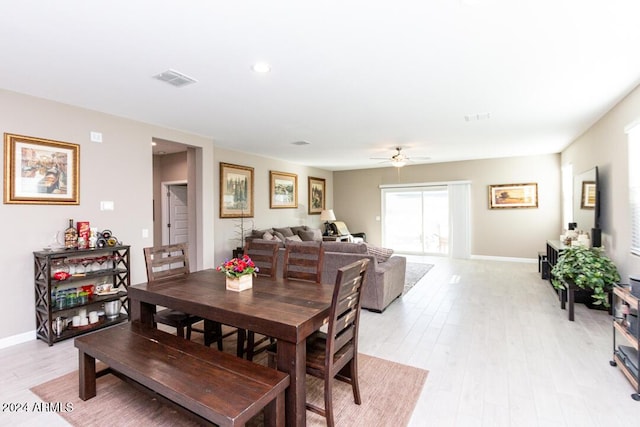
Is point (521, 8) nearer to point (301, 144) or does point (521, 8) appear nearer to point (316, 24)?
point (316, 24)

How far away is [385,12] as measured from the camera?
199 centimetres

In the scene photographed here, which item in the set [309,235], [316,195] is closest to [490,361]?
[309,235]

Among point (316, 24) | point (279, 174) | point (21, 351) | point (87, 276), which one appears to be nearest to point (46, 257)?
point (87, 276)

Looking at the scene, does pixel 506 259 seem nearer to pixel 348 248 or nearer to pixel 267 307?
pixel 348 248

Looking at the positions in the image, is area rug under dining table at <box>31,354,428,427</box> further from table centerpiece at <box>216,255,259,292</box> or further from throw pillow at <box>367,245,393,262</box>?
throw pillow at <box>367,245,393,262</box>

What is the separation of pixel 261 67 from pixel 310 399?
108 inches

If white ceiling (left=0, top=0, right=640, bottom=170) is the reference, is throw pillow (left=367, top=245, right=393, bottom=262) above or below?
below

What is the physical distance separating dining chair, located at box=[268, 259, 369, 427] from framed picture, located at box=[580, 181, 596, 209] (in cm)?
423

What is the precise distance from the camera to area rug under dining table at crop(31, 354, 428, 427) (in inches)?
80.0

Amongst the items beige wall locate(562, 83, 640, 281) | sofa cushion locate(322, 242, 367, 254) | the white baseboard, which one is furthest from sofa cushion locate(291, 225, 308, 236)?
beige wall locate(562, 83, 640, 281)

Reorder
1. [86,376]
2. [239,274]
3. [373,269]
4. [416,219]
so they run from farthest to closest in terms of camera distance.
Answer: [416,219] < [373,269] < [239,274] < [86,376]

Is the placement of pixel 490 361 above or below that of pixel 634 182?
below

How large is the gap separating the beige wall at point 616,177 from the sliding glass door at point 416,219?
4197 millimetres

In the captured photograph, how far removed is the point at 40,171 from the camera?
3367 millimetres
